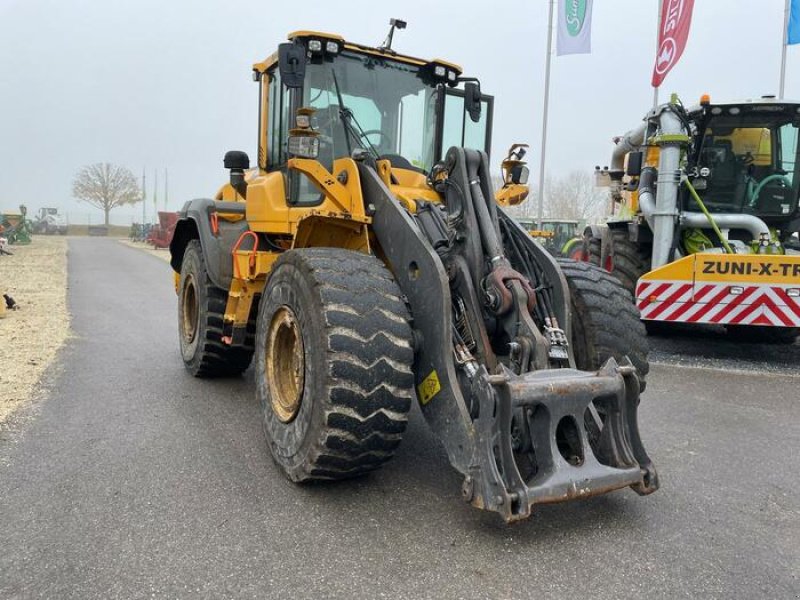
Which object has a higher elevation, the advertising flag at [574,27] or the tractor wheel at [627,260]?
the advertising flag at [574,27]

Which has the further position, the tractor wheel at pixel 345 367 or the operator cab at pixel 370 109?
the operator cab at pixel 370 109

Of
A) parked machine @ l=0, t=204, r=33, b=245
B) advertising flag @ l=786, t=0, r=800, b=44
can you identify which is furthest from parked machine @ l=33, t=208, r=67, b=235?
advertising flag @ l=786, t=0, r=800, b=44

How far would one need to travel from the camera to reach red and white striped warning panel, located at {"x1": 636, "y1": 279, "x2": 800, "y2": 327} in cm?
710

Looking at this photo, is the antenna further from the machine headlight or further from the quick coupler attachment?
the quick coupler attachment

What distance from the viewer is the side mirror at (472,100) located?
5117 mm

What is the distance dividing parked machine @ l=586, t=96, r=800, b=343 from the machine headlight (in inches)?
194

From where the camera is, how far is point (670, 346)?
27.9 ft

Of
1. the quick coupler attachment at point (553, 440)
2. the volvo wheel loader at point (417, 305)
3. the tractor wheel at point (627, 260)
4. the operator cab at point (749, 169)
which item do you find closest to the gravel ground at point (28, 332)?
the volvo wheel loader at point (417, 305)

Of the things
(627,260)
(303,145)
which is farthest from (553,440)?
(627,260)

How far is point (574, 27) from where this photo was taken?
18.8 m

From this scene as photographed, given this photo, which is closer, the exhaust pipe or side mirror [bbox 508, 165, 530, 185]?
side mirror [bbox 508, 165, 530, 185]

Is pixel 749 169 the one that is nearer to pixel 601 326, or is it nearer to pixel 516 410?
pixel 601 326

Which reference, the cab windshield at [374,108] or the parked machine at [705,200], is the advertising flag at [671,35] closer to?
the parked machine at [705,200]

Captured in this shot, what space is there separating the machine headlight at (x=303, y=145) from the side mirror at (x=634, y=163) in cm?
564
